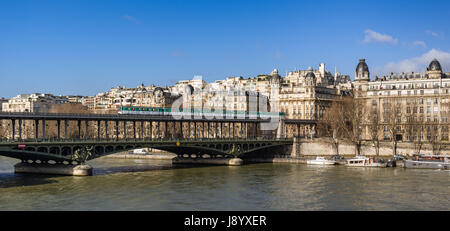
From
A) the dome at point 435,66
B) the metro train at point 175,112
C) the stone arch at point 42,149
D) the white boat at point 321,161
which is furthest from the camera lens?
the dome at point 435,66

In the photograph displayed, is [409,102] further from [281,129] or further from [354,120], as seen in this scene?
[281,129]

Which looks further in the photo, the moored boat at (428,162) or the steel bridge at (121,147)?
the moored boat at (428,162)

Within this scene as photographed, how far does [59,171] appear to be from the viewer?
67750 millimetres

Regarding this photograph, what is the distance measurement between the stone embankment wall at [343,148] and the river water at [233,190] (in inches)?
625

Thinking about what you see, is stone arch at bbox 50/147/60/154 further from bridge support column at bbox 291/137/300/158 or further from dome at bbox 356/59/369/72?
dome at bbox 356/59/369/72

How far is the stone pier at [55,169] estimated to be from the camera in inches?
2613

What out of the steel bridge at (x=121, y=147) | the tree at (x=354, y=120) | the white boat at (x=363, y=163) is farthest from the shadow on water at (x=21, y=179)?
the tree at (x=354, y=120)

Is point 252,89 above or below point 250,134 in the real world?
above

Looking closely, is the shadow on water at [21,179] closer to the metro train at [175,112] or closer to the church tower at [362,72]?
the metro train at [175,112]

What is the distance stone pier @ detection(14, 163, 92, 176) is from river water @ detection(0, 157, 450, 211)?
171 cm

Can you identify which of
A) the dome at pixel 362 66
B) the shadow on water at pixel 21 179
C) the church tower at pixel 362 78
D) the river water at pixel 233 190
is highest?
the dome at pixel 362 66
